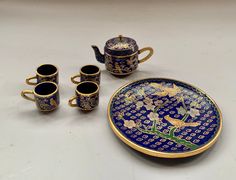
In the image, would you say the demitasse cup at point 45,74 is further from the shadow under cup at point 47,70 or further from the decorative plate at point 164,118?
the decorative plate at point 164,118

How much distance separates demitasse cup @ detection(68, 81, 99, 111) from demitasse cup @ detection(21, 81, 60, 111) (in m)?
0.05

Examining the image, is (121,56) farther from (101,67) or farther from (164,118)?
(164,118)

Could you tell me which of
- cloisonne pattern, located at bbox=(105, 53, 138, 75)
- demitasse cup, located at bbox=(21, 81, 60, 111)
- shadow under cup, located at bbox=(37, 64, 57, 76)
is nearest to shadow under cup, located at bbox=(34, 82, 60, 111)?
demitasse cup, located at bbox=(21, 81, 60, 111)

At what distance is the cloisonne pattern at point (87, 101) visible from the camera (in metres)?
0.91

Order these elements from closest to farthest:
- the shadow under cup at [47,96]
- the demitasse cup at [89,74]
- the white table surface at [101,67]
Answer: the white table surface at [101,67]
the shadow under cup at [47,96]
the demitasse cup at [89,74]

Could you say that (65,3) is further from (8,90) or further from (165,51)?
(8,90)

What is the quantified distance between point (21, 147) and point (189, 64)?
2.38 feet

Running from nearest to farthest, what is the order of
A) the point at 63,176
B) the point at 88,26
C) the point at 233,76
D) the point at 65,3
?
the point at 63,176 < the point at 233,76 < the point at 88,26 < the point at 65,3

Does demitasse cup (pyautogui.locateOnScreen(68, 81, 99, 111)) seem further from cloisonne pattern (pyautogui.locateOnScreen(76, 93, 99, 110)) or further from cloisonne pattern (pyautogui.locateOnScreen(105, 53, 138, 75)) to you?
cloisonne pattern (pyautogui.locateOnScreen(105, 53, 138, 75))

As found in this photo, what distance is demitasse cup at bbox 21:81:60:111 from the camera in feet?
2.97

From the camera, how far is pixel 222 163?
0.79 meters

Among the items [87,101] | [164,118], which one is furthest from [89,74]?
[164,118]

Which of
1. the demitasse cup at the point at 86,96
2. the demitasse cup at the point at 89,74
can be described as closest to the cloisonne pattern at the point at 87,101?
the demitasse cup at the point at 86,96

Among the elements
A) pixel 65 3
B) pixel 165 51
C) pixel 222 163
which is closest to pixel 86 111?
pixel 222 163
